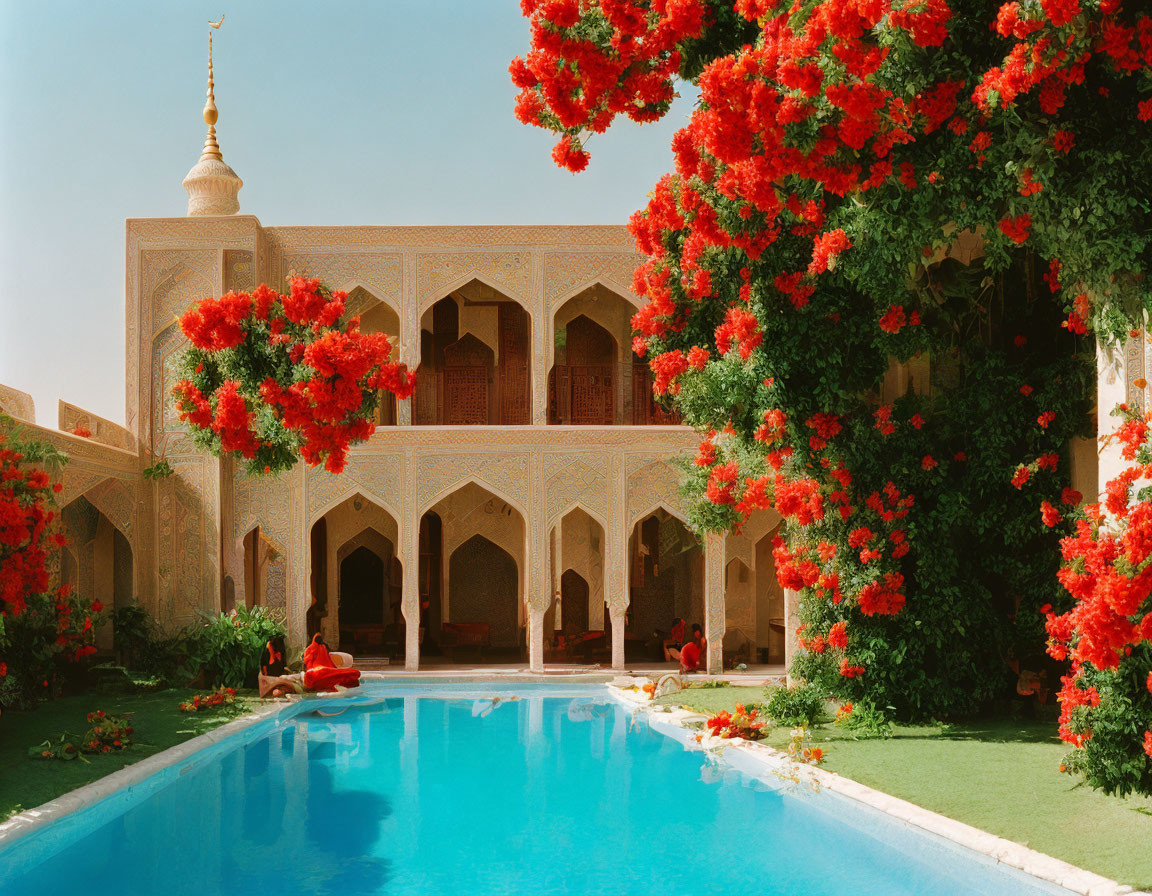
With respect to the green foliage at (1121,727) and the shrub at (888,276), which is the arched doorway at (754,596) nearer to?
the shrub at (888,276)

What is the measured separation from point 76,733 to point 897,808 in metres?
6.71

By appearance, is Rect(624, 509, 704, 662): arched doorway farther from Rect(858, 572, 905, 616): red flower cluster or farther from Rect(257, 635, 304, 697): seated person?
Rect(858, 572, 905, 616): red flower cluster

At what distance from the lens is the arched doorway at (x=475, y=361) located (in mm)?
16828

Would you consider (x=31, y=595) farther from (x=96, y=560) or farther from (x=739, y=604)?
(x=739, y=604)

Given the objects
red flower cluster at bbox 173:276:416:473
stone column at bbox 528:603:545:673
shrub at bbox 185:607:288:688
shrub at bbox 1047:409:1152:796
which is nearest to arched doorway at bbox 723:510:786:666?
stone column at bbox 528:603:545:673

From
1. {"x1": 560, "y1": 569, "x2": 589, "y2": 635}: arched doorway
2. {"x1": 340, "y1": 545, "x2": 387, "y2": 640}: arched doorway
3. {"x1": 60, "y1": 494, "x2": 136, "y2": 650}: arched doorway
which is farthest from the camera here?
{"x1": 340, "y1": 545, "x2": 387, "y2": 640}: arched doorway

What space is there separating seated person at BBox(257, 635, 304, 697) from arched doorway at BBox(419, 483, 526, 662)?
3.42 metres

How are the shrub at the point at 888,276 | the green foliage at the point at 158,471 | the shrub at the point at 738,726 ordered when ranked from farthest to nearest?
the green foliage at the point at 158,471 → the shrub at the point at 738,726 → the shrub at the point at 888,276

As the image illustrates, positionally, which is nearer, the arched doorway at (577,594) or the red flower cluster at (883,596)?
the red flower cluster at (883,596)

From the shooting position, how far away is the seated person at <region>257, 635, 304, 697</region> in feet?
41.1

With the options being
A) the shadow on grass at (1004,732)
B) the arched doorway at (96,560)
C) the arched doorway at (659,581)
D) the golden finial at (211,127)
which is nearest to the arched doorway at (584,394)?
the arched doorway at (659,581)

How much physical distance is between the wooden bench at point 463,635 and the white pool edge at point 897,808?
6.43 metres

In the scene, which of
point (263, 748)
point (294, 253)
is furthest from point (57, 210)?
point (263, 748)

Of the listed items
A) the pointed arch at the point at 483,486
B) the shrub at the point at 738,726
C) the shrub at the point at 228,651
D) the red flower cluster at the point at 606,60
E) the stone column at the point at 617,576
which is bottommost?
the shrub at the point at 738,726
